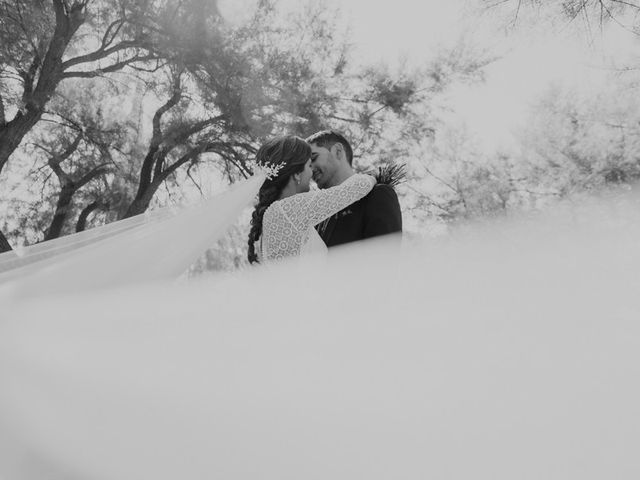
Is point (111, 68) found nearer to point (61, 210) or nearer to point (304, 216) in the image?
point (61, 210)

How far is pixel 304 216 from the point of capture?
1.55 metres

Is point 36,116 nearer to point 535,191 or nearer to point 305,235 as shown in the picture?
point 305,235

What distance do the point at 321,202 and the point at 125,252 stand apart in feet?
1.81

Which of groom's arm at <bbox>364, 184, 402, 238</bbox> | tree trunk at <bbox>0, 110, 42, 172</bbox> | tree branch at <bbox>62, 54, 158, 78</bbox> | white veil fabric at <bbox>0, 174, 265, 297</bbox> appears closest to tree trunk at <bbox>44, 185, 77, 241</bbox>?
tree branch at <bbox>62, 54, 158, 78</bbox>

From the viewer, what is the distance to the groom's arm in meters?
1.58

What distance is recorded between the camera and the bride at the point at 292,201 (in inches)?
60.9

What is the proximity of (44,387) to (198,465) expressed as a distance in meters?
0.24

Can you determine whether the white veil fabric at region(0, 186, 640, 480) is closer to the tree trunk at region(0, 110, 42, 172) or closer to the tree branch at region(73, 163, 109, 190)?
the tree trunk at region(0, 110, 42, 172)

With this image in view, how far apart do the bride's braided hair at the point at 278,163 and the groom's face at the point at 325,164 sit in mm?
224

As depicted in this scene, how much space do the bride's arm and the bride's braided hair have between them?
123 millimetres

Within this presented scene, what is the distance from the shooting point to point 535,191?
29.7ft

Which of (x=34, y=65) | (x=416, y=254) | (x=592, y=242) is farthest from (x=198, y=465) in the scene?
(x=592, y=242)

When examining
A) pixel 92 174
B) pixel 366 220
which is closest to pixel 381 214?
pixel 366 220

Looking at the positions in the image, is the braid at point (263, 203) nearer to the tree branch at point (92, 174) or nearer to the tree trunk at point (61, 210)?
the tree branch at point (92, 174)
